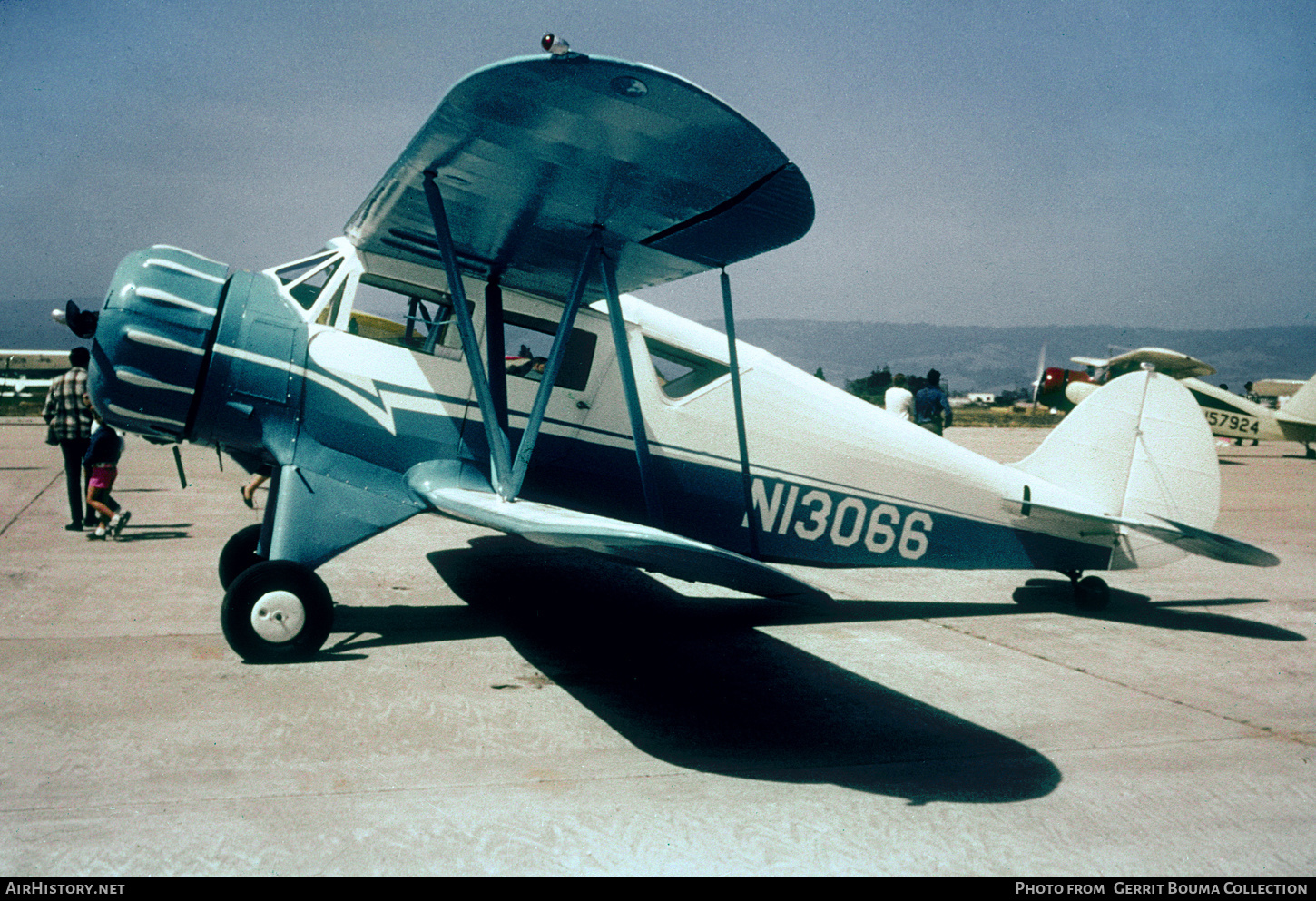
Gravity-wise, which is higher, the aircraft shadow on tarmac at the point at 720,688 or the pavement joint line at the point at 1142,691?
the pavement joint line at the point at 1142,691

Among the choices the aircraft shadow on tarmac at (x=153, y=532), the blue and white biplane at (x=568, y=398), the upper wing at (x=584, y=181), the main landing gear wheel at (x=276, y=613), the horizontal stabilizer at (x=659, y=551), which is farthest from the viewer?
the aircraft shadow on tarmac at (x=153, y=532)

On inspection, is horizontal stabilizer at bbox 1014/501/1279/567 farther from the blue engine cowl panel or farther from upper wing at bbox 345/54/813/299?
the blue engine cowl panel

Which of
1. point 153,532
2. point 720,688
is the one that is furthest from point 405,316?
point 153,532

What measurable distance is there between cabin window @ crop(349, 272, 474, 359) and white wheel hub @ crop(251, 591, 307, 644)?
1.60 meters

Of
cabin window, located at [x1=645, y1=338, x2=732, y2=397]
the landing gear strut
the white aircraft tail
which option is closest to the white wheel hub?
cabin window, located at [x1=645, y1=338, x2=732, y2=397]

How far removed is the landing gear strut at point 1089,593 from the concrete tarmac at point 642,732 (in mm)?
92

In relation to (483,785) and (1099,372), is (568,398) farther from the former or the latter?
(1099,372)

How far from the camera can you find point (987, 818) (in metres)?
2.87

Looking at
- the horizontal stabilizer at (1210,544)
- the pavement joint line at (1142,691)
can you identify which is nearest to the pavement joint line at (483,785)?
the pavement joint line at (1142,691)

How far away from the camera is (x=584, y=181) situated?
12.6 ft

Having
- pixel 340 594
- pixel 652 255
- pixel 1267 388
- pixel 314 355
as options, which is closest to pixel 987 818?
pixel 652 255

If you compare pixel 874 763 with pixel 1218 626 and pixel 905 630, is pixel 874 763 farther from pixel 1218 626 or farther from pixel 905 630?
pixel 1218 626

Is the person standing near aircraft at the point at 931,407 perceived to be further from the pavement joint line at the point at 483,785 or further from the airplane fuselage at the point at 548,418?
the pavement joint line at the point at 483,785

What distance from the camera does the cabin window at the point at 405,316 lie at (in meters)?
4.98
